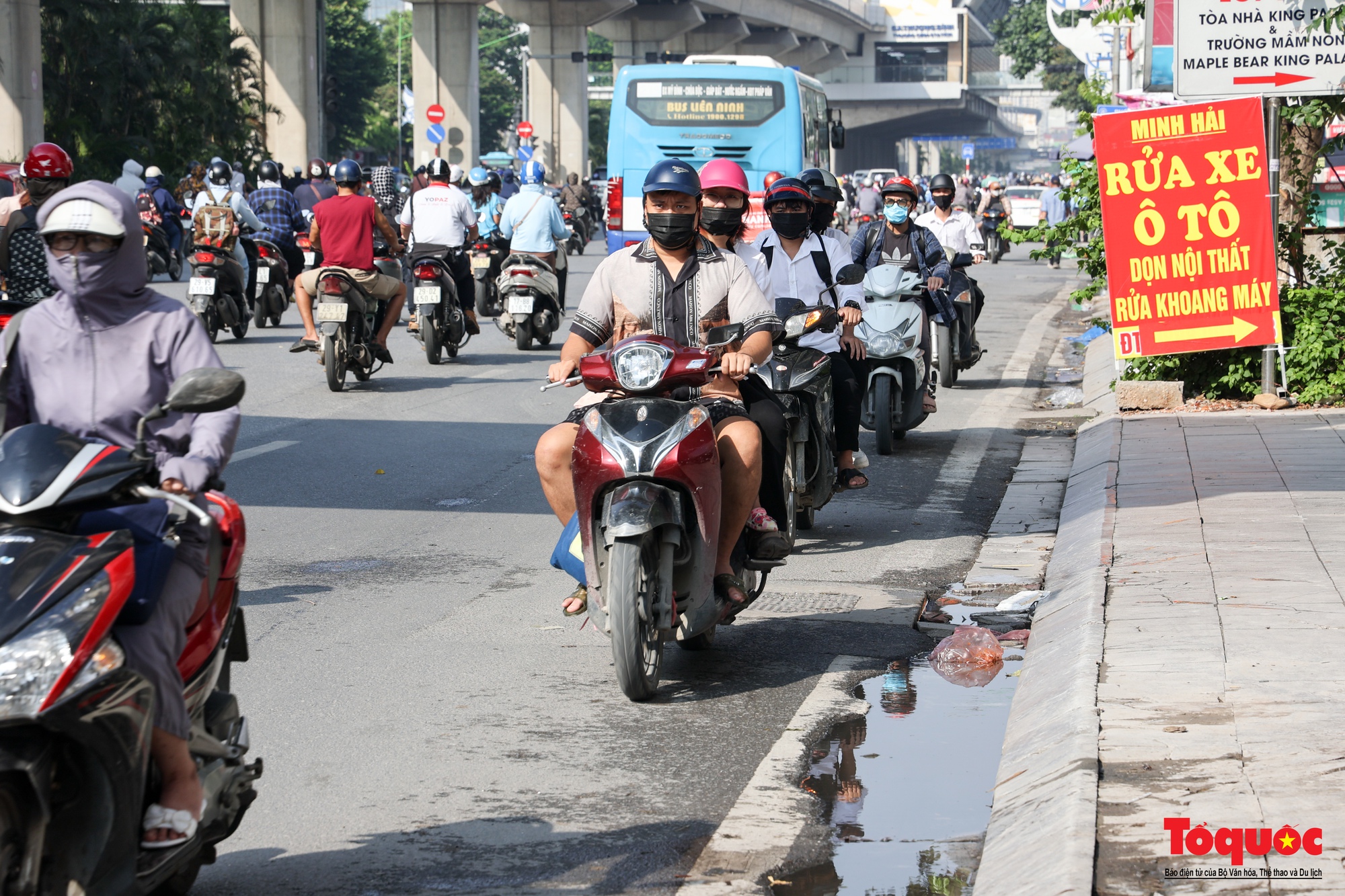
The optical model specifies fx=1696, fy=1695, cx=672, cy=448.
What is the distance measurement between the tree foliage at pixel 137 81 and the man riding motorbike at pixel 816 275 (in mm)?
27953

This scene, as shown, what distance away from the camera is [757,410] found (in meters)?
6.57

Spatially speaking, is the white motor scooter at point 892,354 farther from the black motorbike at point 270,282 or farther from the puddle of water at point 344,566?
the black motorbike at point 270,282

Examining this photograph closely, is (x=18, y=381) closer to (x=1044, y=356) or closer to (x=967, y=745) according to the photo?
(x=967, y=745)

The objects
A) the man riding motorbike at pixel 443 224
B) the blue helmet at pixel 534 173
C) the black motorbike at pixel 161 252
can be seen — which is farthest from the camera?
the black motorbike at pixel 161 252

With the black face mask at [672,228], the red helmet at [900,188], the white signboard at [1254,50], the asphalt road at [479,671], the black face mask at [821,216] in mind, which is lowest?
the asphalt road at [479,671]

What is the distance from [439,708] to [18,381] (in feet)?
7.02

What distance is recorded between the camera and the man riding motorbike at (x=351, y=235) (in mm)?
13703

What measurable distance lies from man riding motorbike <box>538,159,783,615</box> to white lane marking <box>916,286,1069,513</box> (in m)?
3.53

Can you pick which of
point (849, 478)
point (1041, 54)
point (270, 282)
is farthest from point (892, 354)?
point (1041, 54)

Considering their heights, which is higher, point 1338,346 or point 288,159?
point 288,159

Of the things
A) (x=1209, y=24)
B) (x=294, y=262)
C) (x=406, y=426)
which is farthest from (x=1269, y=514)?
(x=294, y=262)

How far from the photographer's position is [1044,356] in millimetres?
18406

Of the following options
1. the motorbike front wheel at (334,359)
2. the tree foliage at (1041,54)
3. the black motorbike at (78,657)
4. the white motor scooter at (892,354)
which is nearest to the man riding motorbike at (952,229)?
the white motor scooter at (892,354)

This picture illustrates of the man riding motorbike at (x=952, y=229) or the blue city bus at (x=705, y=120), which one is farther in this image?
the blue city bus at (x=705, y=120)
